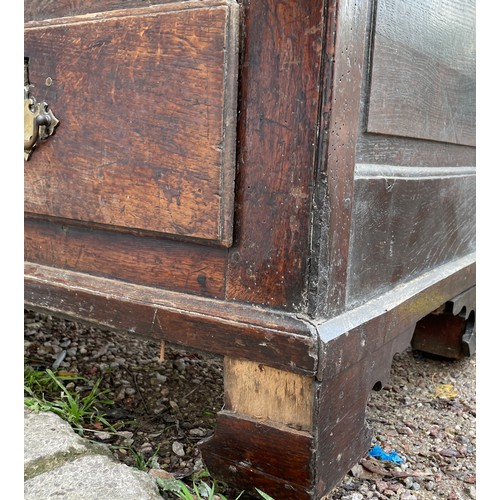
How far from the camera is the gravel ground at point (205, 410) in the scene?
1.59 metres

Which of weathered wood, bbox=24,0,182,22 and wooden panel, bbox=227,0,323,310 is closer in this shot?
wooden panel, bbox=227,0,323,310

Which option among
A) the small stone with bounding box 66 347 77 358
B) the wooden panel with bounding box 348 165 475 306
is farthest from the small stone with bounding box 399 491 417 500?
the small stone with bounding box 66 347 77 358

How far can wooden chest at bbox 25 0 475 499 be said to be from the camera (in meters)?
1.21

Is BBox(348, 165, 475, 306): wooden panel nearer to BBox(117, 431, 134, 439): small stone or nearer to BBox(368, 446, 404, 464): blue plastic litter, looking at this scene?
BBox(368, 446, 404, 464): blue plastic litter

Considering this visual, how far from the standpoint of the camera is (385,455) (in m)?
1.71

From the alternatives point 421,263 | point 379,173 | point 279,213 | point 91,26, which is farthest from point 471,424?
point 91,26

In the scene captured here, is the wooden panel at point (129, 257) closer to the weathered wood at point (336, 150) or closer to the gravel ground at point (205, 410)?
the weathered wood at point (336, 150)

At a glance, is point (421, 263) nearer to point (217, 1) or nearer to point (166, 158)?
point (166, 158)

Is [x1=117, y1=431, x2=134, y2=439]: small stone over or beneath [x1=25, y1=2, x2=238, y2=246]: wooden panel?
beneath

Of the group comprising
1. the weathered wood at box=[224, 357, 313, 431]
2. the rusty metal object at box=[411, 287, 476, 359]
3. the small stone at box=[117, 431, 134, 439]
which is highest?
the weathered wood at box=[224, 357, 313, 431]

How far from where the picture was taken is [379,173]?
142 centimetres

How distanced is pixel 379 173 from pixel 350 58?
0.32 meters

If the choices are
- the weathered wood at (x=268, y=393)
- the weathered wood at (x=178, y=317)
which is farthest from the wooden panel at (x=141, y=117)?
the weathered wood at (x=268, y=393)

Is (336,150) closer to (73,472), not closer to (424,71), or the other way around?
(424,71)
